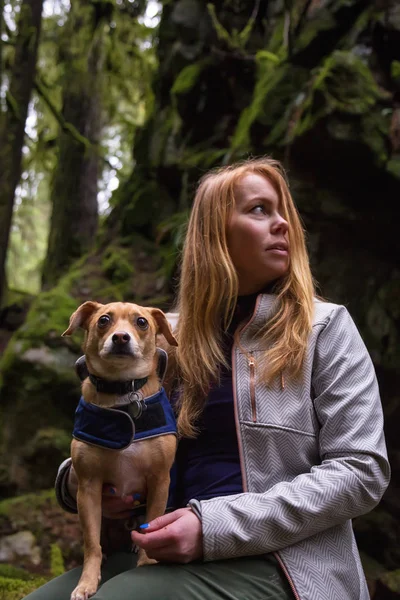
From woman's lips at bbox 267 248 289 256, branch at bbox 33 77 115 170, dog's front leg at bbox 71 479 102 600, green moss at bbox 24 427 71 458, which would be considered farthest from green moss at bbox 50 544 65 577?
branch at bbox 33 77 115 170

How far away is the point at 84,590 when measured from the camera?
2242 millimetres

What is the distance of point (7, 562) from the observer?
16.8ft

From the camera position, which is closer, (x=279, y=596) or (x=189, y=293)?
(x=279, y=596)

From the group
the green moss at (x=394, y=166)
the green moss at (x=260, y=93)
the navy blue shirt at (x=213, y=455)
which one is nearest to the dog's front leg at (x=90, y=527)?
the navy blue shirt at (x=213, y=455)

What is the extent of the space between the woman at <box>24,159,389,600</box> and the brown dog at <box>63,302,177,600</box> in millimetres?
103

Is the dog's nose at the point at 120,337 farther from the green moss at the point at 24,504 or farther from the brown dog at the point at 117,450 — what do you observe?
the green moss at the point at 24,504

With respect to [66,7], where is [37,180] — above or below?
below

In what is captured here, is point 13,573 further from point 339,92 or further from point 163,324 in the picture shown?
point 339,92

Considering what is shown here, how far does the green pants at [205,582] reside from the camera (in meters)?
1.98

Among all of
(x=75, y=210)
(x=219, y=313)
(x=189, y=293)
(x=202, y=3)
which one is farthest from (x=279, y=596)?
(x=75, y=210)

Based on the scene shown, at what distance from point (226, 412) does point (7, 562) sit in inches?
143

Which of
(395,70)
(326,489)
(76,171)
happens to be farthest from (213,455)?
(76,171)

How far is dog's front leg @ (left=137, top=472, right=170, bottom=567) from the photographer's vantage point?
235 centimetres

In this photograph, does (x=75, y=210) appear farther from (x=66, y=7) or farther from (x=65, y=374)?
(x=65, y=374)
